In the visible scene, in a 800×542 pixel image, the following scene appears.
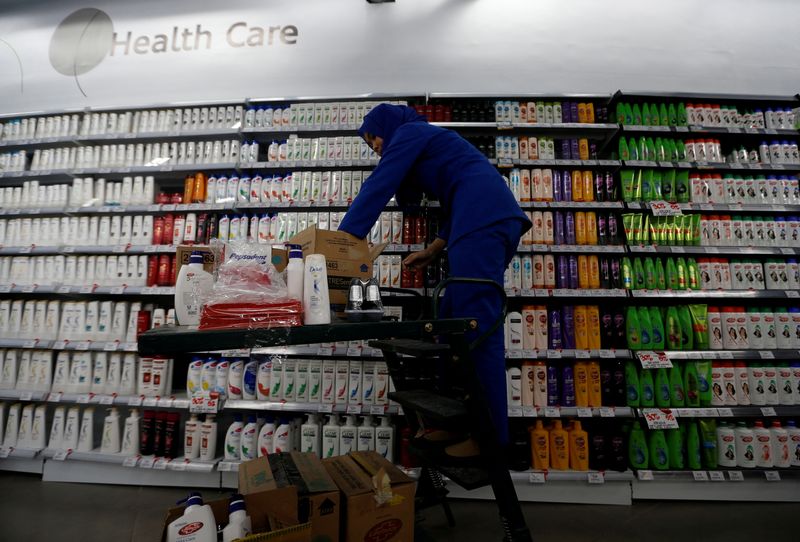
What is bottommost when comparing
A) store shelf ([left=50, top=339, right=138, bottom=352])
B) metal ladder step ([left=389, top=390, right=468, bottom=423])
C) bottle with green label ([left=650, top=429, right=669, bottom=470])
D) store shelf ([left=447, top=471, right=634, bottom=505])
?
store shelf ([left=447, top=471, right=634, bottom=505])

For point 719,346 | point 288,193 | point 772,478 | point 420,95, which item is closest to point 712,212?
point 719,346

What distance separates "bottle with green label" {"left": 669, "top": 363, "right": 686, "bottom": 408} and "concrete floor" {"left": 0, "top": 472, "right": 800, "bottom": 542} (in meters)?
0.69

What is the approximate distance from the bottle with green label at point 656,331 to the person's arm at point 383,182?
2230mm

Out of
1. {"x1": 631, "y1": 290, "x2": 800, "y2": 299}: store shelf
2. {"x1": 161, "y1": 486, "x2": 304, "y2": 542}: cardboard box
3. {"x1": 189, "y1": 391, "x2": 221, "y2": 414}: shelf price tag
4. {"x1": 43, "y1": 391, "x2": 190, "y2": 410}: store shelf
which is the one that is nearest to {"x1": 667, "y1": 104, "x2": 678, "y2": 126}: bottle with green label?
{"x1": 631, "y1": 290, "x2": 800, "y2": 299}: store shelf

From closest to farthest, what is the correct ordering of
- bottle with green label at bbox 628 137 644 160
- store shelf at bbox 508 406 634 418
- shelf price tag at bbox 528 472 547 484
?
shelf price tag at bbox 528 472 547 484 → store shelf at bbox 508 406 634 418 → bottle with green label at bbox 628 137 644 160

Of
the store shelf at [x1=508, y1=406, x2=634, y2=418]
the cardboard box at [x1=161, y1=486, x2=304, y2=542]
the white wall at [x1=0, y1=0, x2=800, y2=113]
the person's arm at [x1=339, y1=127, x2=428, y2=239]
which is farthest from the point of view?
the white wall at [x1=0, y1=0, x2=800, y2=113]

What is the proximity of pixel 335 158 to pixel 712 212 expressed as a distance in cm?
309

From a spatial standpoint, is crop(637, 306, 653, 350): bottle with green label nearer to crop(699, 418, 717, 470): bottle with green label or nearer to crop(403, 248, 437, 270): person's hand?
crop(699, 418, 717, 470): bottle with green label

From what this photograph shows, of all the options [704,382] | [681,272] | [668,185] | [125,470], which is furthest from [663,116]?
[125,470]

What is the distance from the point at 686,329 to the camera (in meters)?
2.73

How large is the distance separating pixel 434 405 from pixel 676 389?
2.31 metres

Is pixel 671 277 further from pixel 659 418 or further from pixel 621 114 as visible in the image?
pixel 621 114

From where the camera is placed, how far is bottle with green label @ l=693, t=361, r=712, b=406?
8.69 ft

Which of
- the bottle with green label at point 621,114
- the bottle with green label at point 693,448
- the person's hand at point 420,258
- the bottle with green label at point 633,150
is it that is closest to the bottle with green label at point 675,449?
the bottle with green label at point 693,448
